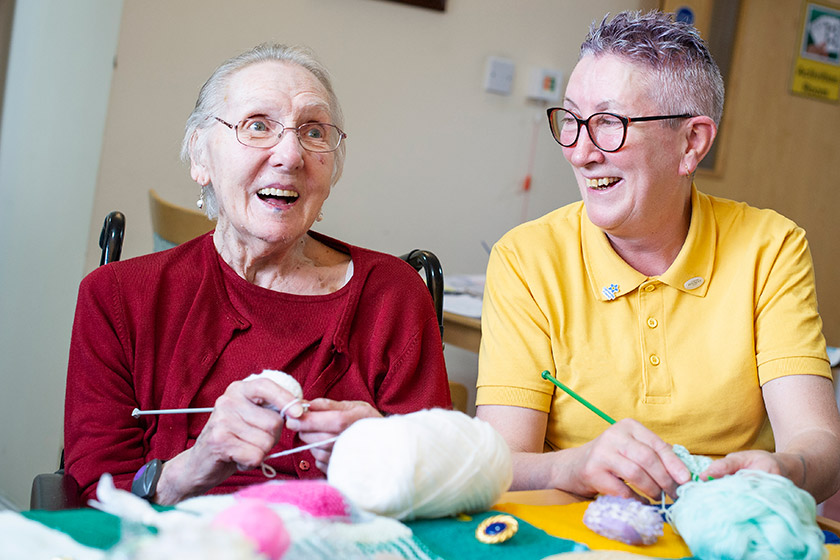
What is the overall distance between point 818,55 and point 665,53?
3.02m

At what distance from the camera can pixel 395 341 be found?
1.36 metres

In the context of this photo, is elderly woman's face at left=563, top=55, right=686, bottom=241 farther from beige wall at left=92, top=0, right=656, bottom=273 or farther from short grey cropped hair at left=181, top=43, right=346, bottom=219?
beige wall at left=92, top=0, right=656, bottom=273

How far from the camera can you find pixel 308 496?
751mm

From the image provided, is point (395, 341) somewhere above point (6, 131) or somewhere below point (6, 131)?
below

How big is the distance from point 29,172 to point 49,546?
6.73 ft

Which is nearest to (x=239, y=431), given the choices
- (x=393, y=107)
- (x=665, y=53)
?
(x=665, y=53)

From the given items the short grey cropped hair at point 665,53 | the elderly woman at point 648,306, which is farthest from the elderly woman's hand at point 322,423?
the short grey cropped hair at point 665,53

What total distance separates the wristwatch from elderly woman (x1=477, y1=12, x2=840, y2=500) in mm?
491

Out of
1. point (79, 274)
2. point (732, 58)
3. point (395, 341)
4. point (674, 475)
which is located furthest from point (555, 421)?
point (732, 58)

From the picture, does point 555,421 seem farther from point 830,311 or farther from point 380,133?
point 830,311

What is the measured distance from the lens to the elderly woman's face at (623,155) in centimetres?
132

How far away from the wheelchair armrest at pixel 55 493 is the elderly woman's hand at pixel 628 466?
0.65 m

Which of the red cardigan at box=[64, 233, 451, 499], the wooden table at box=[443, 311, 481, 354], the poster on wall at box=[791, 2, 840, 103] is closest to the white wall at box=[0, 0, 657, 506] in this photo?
the wooden table at box=[443, 311, 481, 354]

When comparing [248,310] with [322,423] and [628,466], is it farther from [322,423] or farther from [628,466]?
[628,466]
